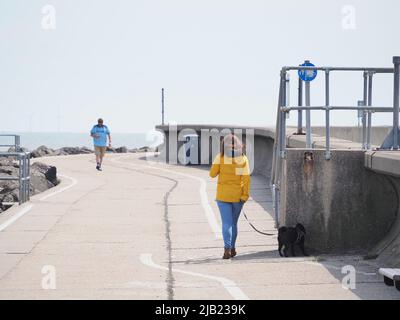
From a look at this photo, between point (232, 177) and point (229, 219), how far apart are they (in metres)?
0.55

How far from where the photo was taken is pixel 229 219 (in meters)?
12.3

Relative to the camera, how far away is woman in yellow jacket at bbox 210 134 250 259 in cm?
1225

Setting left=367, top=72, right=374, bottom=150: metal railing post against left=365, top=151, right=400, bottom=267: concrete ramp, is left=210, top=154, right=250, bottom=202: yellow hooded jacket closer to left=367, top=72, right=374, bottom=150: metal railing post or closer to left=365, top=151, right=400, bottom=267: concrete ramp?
left=365, top=151, right=400, bottom=267: concrete ramp

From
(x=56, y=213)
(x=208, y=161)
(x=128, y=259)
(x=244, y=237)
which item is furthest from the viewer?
(x=208, y=161)

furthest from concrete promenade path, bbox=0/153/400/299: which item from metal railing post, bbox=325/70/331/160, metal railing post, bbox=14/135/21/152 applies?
metal railing post, bbox=14/135/21/152

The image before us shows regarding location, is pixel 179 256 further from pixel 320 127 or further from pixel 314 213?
pixel 320 127

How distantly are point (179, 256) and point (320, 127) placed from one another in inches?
561

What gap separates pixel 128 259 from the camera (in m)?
11.8

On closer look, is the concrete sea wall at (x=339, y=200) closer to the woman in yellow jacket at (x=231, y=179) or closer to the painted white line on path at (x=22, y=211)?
the woman in yellow jacket at (x=231, y=179)

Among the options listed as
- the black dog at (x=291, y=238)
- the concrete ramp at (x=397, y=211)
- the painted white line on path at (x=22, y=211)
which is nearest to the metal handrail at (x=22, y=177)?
the painted white line on path at (x=22, y=211)

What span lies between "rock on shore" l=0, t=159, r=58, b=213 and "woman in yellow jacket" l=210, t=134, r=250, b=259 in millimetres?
9968

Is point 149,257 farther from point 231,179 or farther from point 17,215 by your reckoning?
point 17,215

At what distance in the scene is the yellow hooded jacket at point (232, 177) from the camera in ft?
40.2
